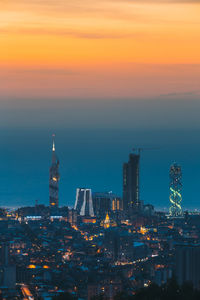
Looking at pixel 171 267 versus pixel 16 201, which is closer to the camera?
pixel 171 267

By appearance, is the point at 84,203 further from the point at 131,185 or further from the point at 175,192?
the point at 175,192

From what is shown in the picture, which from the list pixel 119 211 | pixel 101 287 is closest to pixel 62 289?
pixel 101 287

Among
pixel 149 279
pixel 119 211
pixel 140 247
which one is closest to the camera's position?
pixel 149 279

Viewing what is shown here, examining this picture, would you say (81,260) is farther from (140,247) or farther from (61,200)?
(61,200)

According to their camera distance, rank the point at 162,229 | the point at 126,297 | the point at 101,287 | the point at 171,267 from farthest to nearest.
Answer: the point at 162,229 < the point at 171,267 < the point at 101,287 < the point at 126,297

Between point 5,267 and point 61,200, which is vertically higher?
point 61,200

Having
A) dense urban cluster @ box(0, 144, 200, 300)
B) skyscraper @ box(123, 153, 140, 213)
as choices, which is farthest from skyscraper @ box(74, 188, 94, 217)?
skyscraper @ box(123, 153, 140, 213)
